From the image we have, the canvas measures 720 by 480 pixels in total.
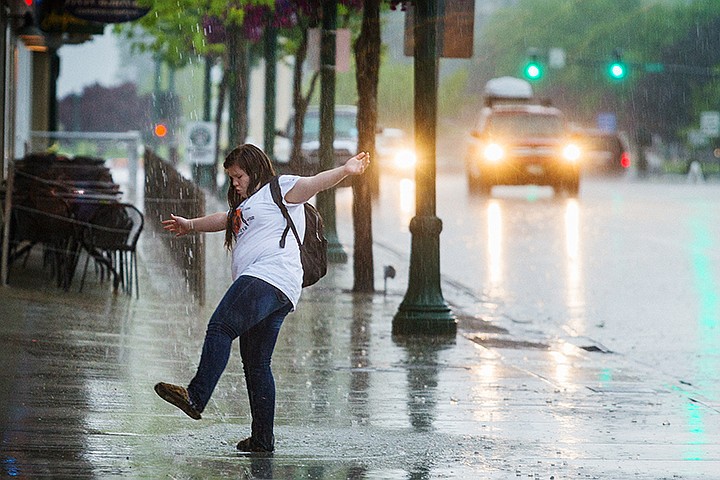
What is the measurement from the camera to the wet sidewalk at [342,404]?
285 inches

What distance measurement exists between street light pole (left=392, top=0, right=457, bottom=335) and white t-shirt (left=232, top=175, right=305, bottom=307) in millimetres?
4647

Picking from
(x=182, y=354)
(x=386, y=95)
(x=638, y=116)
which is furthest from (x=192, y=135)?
(x=386, y=95)

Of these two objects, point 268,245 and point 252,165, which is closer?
point 268,245

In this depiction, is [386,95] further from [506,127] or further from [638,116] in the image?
[506,127]

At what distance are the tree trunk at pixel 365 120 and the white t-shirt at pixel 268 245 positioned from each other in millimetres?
6693

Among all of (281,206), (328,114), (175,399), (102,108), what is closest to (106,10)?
(328,114)

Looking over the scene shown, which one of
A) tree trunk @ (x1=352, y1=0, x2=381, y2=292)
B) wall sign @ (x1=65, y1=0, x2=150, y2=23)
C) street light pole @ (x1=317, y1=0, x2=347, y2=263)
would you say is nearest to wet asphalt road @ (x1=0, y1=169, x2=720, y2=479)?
tree trunk @ (x1=352, y1=0, x2=381, y2=292)

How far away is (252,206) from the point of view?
7.41 metres

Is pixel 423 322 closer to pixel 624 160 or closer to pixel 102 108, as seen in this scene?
pixel 624 160

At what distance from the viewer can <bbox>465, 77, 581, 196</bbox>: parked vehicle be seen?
3484 centimetres

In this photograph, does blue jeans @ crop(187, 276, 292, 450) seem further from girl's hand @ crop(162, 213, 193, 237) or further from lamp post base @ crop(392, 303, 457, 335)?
lamp post base @ crop(392, 303, 457, 335)

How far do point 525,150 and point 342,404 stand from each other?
2645 centimetres

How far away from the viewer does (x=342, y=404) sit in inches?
351

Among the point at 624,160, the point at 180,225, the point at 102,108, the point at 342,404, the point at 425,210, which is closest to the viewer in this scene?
the point at 180,225
